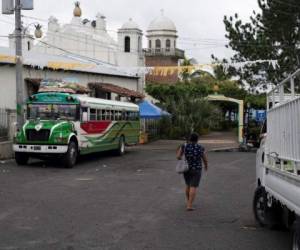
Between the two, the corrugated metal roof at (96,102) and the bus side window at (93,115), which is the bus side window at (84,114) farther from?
the bus side window at (93,115)

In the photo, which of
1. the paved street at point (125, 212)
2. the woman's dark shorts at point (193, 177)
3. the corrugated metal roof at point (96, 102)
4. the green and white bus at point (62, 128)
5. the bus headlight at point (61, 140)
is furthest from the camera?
the corrugated metal roof at point (96, 102)

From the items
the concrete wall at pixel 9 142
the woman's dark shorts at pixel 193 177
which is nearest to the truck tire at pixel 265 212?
the woman's dark shorts at pixel 193 177

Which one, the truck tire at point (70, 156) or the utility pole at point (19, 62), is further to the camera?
the utility pole at point (19, 62)

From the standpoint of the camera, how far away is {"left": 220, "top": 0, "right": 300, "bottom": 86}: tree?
104 ft

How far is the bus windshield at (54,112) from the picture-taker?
70.9 feet

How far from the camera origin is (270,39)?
109 feet

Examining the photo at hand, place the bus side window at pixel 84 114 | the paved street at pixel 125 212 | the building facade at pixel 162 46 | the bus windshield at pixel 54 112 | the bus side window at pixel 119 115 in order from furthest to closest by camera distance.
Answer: the building facade at pixel 162 46, the bus side window at pixel 119 115, the bus side window at pixel 84 114, the bus windshield at pixel 54 112, the paved street at pixel 125 212

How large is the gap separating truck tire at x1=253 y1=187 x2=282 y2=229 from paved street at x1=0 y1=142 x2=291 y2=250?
0.15 meters

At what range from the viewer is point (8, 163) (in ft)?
72.7

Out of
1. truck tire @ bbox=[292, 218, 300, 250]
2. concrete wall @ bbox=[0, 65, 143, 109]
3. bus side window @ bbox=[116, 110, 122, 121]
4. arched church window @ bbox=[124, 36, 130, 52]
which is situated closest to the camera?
truck tire @ bbox=[292, 218, 300, 250]

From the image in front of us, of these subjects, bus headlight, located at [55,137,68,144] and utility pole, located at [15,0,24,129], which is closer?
bus headlight, located at [55,137,68,144]

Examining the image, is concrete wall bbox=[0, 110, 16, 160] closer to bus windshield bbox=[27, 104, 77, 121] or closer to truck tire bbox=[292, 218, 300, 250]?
bus windshield bbox=[27, 104, 77, 121]

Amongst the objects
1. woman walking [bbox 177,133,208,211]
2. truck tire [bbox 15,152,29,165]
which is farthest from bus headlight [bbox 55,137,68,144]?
woman walking [bbox 177,133,208,211]

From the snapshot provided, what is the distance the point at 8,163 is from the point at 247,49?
16.3 metres
